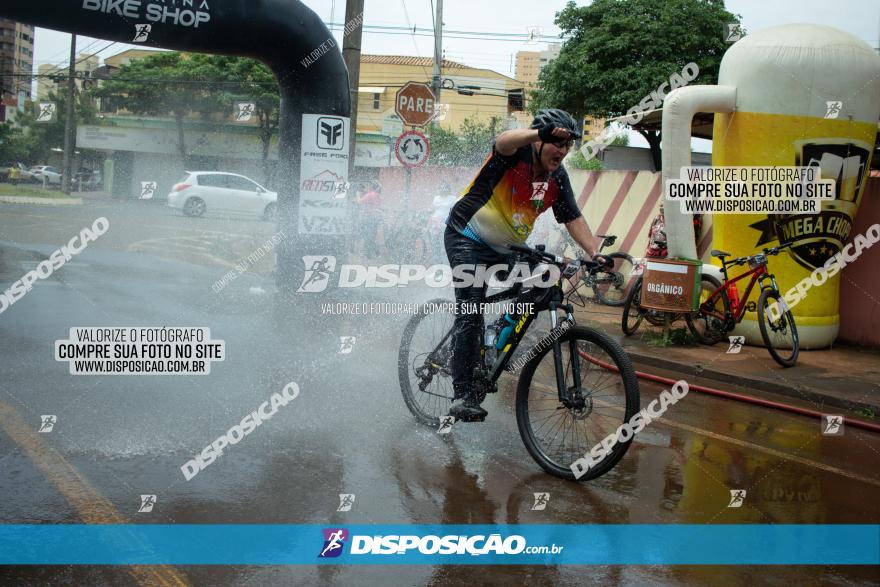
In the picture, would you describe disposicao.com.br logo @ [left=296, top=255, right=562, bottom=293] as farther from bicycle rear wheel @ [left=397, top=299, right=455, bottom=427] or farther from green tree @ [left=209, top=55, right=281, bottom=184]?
green tree @ [left=209, top=55, right=281, bottom=184]

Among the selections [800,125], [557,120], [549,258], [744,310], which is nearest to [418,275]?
[744,310]

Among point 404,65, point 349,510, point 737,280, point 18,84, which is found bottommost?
point 349,510

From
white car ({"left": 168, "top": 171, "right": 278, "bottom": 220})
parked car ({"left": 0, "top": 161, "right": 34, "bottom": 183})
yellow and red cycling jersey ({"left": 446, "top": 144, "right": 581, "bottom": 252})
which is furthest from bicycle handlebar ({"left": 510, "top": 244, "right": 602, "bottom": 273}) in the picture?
parked car ({"left": 0, "top": 161, "right": 34, "bottom": 183})

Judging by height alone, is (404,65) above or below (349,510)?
above

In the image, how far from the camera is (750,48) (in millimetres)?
9898

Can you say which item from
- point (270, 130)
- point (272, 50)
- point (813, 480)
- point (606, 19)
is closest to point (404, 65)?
point (270, 130)

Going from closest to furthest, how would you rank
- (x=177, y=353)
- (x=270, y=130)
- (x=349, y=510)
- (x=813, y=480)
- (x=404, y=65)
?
1. (x=349, y=510)
2. (x=813, y=480)
3. (x=177, y=353)
4. (x=270, y=130)
5. (x=404, y=65)

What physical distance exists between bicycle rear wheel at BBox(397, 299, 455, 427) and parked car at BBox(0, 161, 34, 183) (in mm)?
47350

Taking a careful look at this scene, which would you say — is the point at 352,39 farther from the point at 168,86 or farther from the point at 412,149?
the point at 168,86

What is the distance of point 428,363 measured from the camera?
20.1ft

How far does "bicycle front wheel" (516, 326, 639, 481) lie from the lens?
4.83 meters

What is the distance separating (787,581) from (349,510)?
2.13 m

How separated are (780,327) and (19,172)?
50.0 m

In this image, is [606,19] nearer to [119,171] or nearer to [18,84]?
[119,171]
